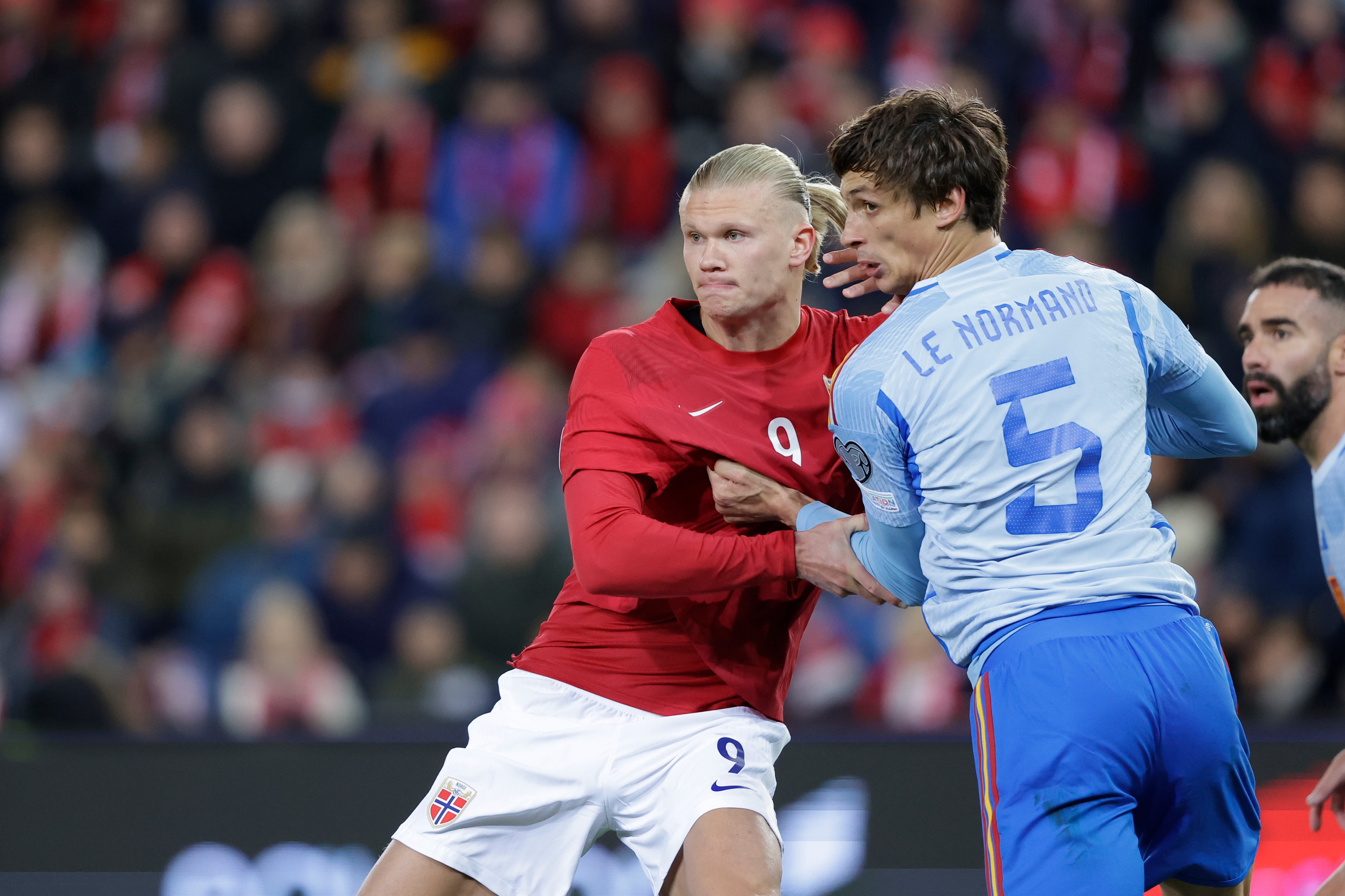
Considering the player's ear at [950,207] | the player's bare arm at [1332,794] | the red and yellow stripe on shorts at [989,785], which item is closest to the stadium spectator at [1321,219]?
the player's bare arm at [1332,794]

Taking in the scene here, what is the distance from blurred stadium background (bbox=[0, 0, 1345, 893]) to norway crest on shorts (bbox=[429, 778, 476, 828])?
2.53 meters

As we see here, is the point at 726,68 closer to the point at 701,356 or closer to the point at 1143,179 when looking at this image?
the point at 1143,179

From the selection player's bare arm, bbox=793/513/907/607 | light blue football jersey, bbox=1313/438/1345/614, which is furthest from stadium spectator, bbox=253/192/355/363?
light blue football jersey, bbox=1313/438/1345/614

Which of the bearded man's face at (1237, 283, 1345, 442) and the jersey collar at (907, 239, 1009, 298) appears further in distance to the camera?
the bearded man's face at (1237, 283, 1345, 442)

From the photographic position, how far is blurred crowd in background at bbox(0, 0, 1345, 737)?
6.50m

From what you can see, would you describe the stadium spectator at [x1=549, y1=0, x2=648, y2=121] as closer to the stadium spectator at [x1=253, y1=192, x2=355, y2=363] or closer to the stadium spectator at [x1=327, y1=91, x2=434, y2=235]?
the stadium spectator at [x1=327, y1=91, x2=434, y2=235]

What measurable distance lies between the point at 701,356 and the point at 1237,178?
4801 millimetres

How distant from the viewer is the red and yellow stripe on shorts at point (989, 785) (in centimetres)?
277

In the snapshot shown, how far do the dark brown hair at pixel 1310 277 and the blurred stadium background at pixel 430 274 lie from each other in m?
2.57

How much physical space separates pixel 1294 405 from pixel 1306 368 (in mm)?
94

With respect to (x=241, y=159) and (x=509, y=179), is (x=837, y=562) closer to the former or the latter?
(x=509, y=179)

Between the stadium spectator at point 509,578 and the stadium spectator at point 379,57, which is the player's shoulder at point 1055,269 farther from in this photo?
the stadium spectator at point 379,57

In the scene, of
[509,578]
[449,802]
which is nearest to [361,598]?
[509,578]

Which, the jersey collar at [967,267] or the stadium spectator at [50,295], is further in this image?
the stadium spectator at [50,295]
